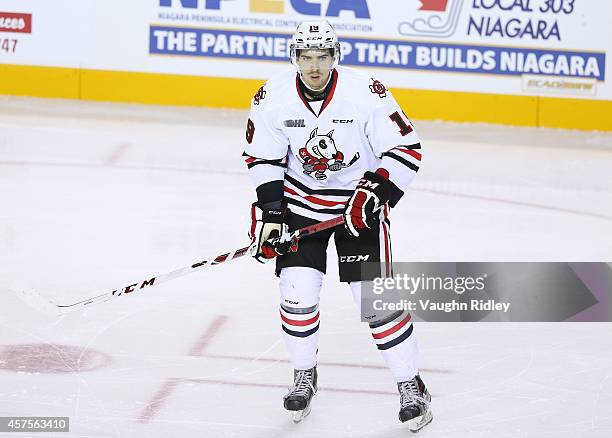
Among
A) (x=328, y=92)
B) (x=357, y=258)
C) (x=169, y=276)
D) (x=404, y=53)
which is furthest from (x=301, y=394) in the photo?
(x=404, y=53)

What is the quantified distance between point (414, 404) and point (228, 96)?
6.12 metres

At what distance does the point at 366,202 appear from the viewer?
3127 mm

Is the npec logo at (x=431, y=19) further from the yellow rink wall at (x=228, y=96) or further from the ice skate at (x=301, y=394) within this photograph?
the ice skate at (x=301, y=394)

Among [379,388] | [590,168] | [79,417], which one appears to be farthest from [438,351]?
[590,168]

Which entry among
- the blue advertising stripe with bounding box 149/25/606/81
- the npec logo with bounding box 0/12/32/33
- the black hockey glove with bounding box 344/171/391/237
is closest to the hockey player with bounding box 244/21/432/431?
the black hockey glove with bounding box 344/171/391/237

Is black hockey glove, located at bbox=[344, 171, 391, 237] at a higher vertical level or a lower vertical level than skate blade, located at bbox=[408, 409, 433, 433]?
higher

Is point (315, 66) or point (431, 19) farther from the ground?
point (315, 66)

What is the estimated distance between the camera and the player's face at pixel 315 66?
3152 millimetres

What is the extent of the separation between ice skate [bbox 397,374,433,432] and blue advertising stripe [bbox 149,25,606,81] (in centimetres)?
578

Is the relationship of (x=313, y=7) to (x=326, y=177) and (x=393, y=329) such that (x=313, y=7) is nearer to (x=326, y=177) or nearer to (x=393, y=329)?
(x=326, y=177)

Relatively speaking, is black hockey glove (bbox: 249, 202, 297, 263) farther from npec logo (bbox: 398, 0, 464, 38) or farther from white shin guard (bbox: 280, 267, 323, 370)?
npec logo (bbox: 398, 0, 464, 38)

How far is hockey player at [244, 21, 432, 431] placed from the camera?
3.18m

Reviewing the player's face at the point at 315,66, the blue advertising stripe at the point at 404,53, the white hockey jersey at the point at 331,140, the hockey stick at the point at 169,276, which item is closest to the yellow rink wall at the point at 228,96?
the blue advertising stripe at the point at 404,53

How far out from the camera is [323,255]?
328 centimetres
